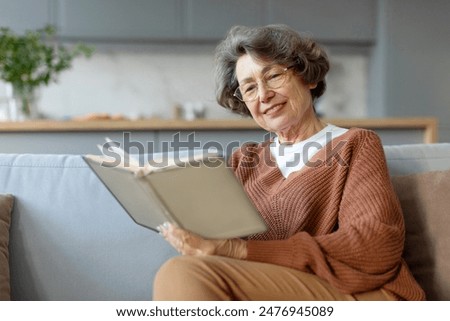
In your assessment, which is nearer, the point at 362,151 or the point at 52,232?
the point at 362,151

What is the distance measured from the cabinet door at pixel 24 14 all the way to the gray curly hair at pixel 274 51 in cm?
370

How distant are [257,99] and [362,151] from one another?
1.09ft

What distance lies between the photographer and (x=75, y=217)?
74.4 inches

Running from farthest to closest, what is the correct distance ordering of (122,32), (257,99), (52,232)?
(122,32)
(52,232)
(257,99)

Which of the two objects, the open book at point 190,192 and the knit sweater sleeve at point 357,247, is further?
the knit sweater sleeve at point 357,247

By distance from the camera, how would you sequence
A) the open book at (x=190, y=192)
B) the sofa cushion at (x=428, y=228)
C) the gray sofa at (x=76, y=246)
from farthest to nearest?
the gray sofa at (x=76, y=246)
the sofa cushion at (x=428, y=228)
the open book at (x=190, y=192)

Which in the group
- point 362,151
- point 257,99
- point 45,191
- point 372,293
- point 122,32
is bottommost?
point 372,293

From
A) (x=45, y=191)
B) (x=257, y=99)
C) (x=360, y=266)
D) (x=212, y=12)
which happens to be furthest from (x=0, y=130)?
(x=212, y=12)

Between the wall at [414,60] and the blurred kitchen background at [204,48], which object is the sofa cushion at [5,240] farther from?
the wall at [414,60]

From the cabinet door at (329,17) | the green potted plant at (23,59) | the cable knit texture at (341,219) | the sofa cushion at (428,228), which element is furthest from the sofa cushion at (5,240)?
the cabinet door at (329,17)

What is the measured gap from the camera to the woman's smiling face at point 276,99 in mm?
1744

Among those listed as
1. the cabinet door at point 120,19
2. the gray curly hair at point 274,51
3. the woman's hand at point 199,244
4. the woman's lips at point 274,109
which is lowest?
the woman's hand at point 199,244

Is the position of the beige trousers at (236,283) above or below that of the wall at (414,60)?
below

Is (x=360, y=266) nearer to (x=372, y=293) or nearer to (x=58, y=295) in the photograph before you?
(x=372, y=293)
